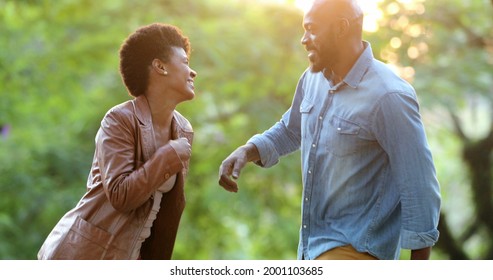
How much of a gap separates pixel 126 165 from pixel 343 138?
0.62m

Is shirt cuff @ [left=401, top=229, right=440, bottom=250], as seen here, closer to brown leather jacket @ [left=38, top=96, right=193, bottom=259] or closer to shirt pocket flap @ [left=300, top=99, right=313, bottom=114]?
shirt pocket flap @ [left=300, top=99, right=313, bottom=114]

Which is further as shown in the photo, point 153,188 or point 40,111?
point 40,111

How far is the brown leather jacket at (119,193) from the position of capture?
7.13 feet

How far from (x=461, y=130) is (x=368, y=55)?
7.52 metres

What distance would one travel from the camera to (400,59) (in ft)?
24.1

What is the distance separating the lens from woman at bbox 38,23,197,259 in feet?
7.16

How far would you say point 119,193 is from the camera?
7.08 feet


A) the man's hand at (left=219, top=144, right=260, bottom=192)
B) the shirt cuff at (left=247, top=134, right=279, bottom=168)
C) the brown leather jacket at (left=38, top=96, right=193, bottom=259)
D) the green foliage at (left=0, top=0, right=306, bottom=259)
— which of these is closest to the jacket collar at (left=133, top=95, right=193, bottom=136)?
the brown leather jacket at (left=38, top=96, right=193, bottom=259)

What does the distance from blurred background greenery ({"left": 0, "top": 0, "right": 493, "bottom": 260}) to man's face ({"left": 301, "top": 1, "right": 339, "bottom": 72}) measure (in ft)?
13.9

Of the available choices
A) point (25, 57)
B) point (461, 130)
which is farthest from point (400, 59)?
point (25, 57)

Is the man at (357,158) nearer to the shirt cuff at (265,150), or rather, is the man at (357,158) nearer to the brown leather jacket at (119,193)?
the shirt cuff at (265,150)

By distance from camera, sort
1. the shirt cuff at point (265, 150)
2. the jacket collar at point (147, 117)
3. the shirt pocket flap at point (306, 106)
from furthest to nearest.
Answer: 1. the shirt cuff at point (265, 150)
2. the shirt pocket flap at point (306, 106)
3. the jacket collar at point (147, 117)

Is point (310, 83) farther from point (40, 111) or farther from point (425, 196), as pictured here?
point (40, 111)

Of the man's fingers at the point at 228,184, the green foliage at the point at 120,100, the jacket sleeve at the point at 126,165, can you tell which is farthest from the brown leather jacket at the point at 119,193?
the green foliage at the point at 120,100
